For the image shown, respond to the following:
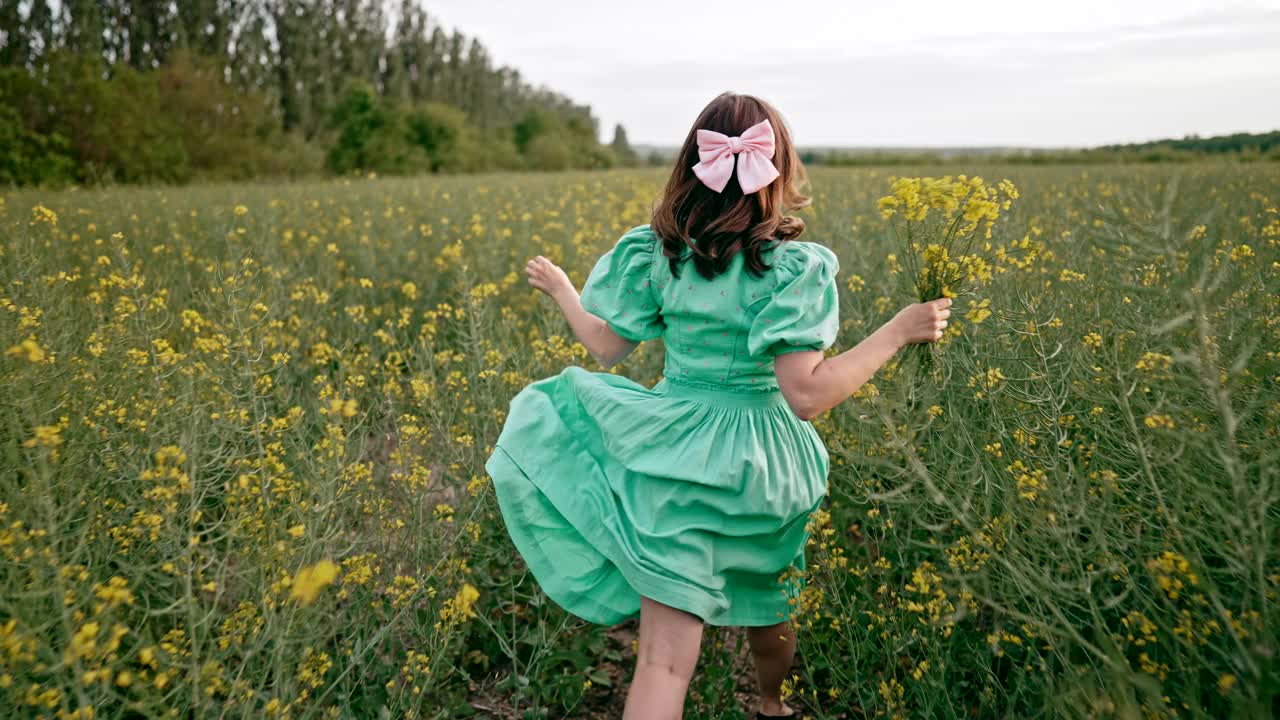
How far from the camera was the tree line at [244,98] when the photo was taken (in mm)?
17844

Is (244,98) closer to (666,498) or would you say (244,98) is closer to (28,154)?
(28,154)

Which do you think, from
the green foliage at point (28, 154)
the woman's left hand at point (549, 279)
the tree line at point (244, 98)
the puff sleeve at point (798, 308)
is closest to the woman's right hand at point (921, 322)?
the puff sleeve at point (798, 308)

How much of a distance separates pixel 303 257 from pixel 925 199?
4.73m

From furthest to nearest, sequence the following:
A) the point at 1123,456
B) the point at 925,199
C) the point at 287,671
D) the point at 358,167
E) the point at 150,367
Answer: the point at 358,167
the point at 150,367
the point at 1123,456
the point at 925,199
the point at 287,671

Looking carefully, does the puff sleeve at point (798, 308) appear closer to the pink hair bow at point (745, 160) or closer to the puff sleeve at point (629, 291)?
the pink hair bow at point (745, 160)

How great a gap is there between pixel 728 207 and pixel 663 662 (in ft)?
3.52

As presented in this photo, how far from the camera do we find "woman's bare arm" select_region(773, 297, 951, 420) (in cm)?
164

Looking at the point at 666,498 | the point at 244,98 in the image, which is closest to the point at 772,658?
the point at 666,498

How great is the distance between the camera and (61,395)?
2.23m

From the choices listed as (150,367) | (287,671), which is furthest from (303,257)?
(287,671)

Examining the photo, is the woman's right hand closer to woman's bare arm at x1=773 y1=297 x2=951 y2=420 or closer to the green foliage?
woman's bare arm at x1=773 y1=297 x2=951 y2=420

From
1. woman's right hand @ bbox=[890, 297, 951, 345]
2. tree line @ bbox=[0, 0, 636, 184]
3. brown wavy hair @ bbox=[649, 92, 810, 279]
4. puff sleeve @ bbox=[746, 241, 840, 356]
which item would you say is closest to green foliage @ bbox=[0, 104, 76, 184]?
tree line @ bbox=[0, 0, 636, 184]

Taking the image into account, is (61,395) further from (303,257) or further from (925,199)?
(303,257)

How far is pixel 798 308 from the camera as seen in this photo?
5.61 feet
